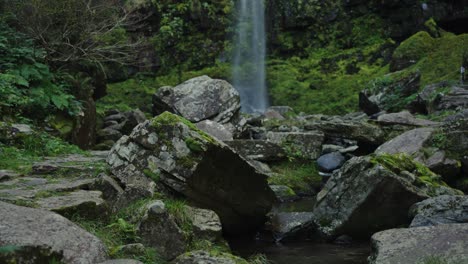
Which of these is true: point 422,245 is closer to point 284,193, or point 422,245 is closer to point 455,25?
point 284,193

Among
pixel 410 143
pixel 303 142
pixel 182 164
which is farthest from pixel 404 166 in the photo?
pixel 303 142

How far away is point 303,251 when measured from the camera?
249 inches

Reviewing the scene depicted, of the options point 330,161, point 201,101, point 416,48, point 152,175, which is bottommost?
point 330,161

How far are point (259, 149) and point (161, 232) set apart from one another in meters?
6.56

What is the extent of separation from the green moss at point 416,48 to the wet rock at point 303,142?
10077 mm

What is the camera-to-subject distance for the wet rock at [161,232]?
4.92 metres

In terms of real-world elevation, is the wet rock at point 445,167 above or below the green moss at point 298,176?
above

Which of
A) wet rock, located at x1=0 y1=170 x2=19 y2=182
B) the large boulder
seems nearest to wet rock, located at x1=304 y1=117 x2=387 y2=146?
the large boulder

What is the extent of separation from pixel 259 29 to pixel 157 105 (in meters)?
15.9

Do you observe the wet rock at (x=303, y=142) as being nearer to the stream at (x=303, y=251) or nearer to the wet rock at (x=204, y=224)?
the stream at (x=303, y=251)

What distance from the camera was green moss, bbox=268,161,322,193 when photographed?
10.5 metres

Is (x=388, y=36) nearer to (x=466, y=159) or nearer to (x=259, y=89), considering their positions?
(x=259, y=89)

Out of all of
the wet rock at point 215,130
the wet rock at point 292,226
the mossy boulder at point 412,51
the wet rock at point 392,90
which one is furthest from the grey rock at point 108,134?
the mossy boulder at point 412,51

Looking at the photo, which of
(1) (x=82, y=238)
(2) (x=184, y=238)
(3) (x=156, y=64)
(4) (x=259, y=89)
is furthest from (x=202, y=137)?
(3) (x=156, y=64)
